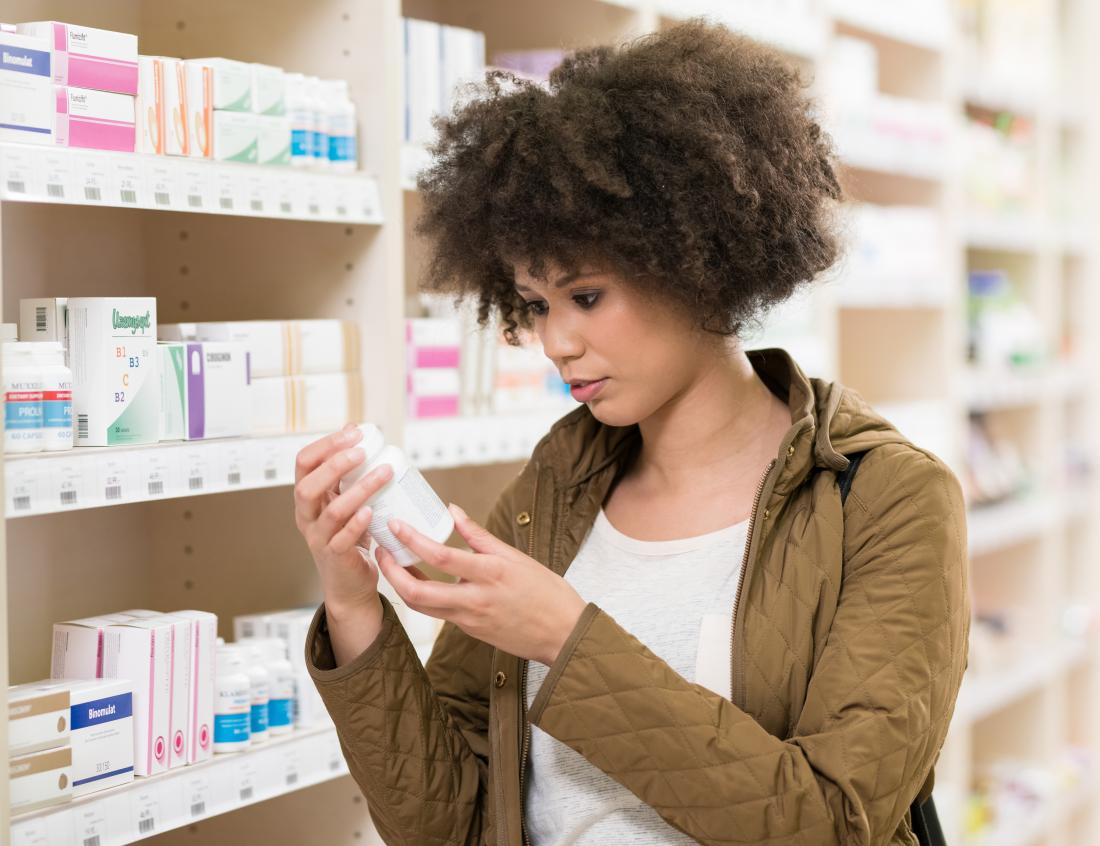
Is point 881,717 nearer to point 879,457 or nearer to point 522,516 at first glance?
point 879,457

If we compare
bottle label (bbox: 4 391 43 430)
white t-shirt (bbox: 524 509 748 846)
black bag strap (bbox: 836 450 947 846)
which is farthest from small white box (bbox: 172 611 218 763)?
black bag strap (bbox: 836 450 947 846)

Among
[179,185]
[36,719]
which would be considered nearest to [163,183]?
[179,185]

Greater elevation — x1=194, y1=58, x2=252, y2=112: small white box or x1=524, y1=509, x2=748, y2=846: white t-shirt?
x1=194, y1=58, x2=252, y2=112: small white box

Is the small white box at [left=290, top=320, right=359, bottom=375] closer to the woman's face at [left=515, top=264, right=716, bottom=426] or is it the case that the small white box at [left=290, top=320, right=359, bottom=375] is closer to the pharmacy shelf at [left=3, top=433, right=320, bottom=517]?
the pharmacy shelf at [left=3, top=433, right=320, bottom=517]

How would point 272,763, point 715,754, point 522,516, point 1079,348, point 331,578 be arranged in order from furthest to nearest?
1. point 1079,348
2. point 272,763
3. point 522,516
4. point 331,578
5. point 715,754

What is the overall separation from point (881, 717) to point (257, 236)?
146 centimetres

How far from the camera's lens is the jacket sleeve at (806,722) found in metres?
1.40

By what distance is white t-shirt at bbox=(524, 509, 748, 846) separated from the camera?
1585mm

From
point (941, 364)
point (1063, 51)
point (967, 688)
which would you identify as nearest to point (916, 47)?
point (941, 364)

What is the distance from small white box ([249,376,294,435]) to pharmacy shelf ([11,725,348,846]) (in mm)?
494

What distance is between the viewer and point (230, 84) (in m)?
1.98

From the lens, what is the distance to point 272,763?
6.52 ft

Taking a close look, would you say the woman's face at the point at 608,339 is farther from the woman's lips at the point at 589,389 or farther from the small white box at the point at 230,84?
the small white box at the point at 230,84

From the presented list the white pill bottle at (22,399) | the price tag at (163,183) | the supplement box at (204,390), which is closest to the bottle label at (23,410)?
the white pill bottle at (22,399)
